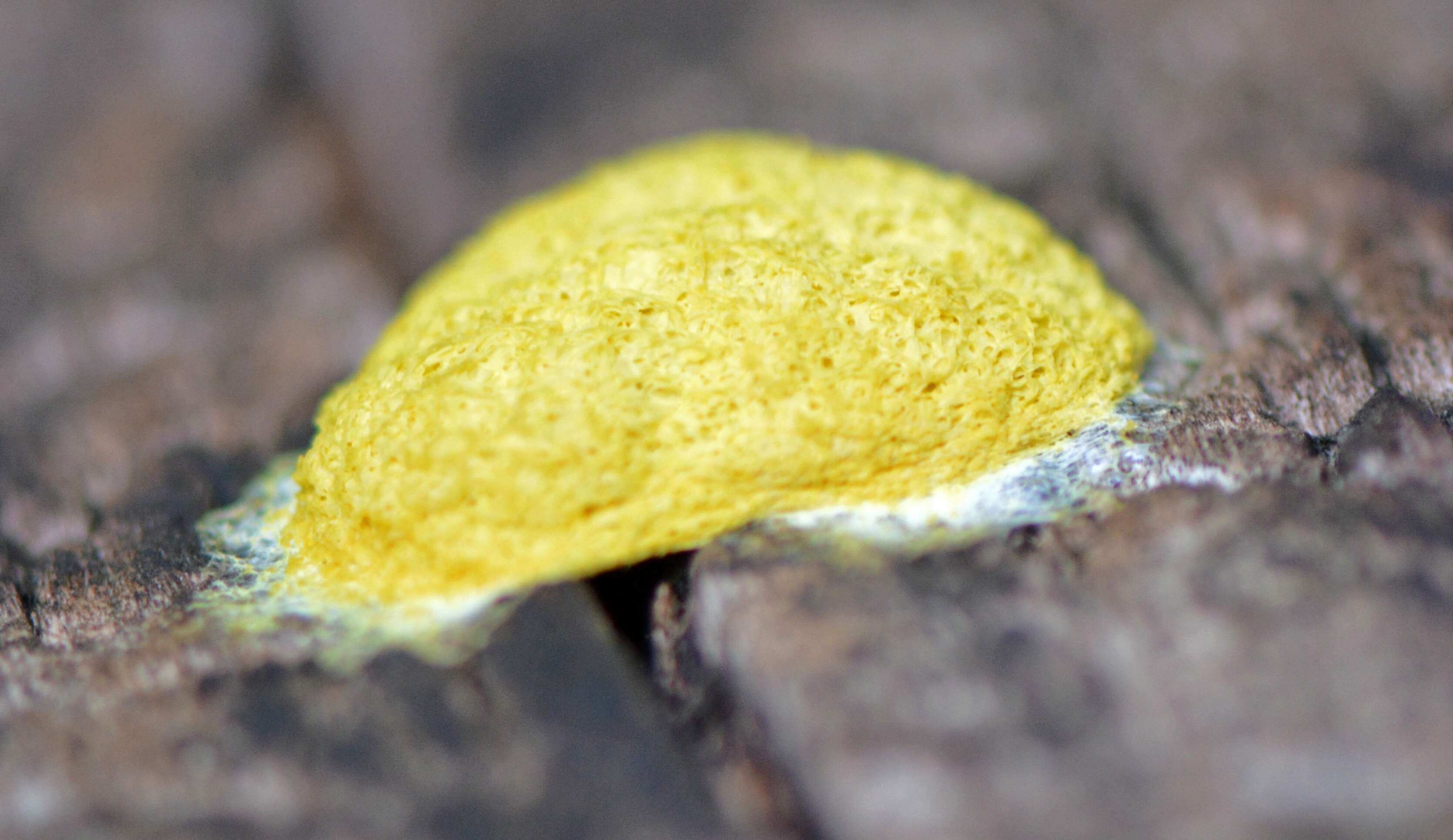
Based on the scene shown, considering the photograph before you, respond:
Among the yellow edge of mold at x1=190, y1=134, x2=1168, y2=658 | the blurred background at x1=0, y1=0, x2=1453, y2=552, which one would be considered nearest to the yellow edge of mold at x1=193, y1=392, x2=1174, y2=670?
the yellow edge of mold at x1=190, y1=134, x2=1168, y2=658

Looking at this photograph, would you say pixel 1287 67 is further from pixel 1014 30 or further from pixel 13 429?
pixel 13 429

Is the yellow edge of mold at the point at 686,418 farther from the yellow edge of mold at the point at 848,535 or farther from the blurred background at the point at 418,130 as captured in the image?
the blurred background at the point at 418,130

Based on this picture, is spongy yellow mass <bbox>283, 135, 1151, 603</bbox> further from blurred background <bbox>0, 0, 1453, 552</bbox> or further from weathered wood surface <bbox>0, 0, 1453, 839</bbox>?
blurred background <bbox>0, 0, 1453, 552</bbox>

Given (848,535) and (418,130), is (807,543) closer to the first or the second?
(848,535)

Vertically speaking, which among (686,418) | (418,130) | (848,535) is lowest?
(848,535)

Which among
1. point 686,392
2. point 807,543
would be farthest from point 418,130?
point 807,543

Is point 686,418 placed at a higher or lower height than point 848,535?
higher
